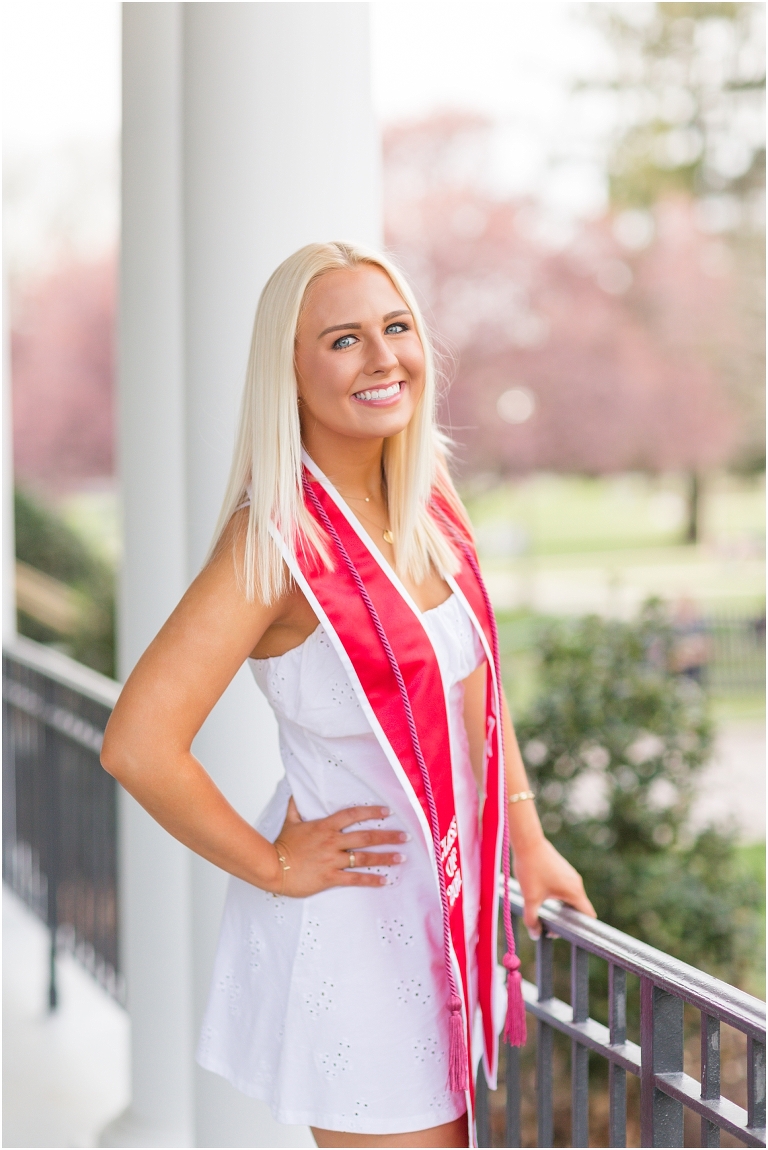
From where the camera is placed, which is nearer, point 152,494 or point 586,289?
point 152,494

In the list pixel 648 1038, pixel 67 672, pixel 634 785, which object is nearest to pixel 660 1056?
pixel 648 1038

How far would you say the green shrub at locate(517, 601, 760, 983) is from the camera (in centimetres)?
376

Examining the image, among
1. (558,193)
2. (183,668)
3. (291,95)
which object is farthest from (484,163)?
(183,668)

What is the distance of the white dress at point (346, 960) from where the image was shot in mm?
1570

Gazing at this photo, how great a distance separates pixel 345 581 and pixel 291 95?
1.05 metres

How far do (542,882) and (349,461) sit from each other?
0.68 metres

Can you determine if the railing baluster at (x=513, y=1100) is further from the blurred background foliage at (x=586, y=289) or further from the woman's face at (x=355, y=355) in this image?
the blurred background foliage at (x=586, y=289)

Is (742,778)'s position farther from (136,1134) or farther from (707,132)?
(707,132)

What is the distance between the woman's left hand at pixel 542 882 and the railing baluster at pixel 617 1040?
0.18 m

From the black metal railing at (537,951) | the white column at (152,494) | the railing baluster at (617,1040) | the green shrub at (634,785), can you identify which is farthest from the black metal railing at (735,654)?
the railing baluster at (617,1040)

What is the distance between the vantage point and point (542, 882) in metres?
1.77

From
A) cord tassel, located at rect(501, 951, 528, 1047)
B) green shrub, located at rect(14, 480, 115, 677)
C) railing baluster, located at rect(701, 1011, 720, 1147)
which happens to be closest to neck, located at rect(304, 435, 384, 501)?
cord tassel, located at rect(501, 951, 528, 1047)

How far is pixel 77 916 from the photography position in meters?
3.68

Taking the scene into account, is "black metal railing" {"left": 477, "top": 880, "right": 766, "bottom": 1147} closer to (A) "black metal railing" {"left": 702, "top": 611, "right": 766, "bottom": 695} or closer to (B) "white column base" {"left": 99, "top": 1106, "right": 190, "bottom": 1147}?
(B) "white column base" {"left": 99, "top": 1106, "right": 190, "bottom": 1147}
